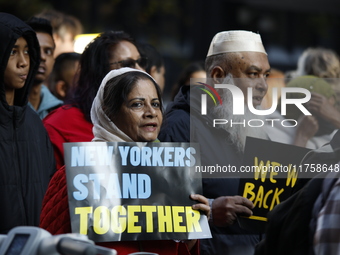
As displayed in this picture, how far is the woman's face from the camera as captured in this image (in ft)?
12.7

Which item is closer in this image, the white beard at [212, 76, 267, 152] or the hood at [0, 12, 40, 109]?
the hood at [0, 12, 40, 109]

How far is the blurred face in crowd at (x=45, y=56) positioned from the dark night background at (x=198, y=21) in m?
7.11

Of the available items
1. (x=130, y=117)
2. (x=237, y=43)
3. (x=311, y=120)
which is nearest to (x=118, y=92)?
(x=130, y=117)

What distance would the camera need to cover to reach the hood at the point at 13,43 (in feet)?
15.1

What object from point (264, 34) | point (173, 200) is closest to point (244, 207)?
point (173, 200)

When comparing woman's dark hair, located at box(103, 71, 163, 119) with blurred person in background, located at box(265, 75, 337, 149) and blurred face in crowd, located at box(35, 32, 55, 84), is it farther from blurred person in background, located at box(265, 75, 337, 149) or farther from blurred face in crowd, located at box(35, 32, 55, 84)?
blurred face in crowd, located at box(35, 32, 55, 84)

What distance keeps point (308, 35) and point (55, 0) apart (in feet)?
26.3

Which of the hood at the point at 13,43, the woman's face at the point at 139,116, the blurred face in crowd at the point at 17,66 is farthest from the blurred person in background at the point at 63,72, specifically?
the woman's face at the point at 139,116

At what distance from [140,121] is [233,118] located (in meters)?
1.14

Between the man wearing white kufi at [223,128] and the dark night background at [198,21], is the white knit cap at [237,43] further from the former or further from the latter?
the dark night background at [198,21]

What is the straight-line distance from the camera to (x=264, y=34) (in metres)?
19.7

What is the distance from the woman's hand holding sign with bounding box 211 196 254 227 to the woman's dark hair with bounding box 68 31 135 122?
4.63ft

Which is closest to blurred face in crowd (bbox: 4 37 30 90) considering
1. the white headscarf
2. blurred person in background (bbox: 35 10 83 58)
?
the white headscarf

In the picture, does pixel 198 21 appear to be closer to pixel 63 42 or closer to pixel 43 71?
pixel 63 42
